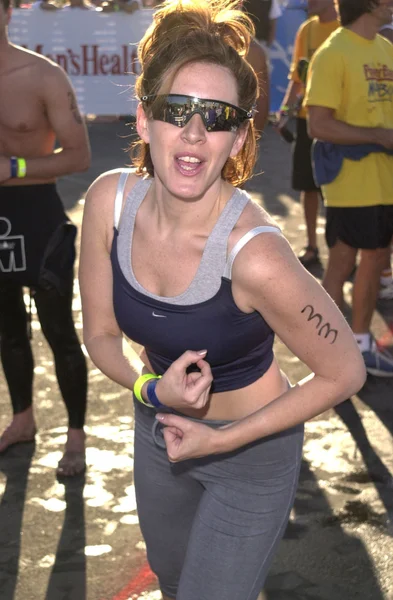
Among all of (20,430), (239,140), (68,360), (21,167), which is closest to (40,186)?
(21,167)

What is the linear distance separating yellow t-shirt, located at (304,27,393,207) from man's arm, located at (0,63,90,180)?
159cm

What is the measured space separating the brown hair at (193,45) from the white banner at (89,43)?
12482 mm

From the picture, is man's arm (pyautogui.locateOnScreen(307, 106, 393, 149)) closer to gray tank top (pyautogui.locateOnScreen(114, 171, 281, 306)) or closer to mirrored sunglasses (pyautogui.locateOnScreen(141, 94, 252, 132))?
gray tank top (pyautogui.locateOnScreen(114, 171, 281, 306))

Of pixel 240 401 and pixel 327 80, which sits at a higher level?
pixel 240 401

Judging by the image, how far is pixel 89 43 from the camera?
15219 millimetres

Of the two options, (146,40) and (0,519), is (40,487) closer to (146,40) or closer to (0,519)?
(0,519)

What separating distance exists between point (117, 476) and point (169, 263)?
2.26 m

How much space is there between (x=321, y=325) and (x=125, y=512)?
86.2 inches

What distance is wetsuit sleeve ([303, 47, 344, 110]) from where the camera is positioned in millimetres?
5750

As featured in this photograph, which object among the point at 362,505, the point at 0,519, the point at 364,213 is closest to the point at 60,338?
the point at 0,519

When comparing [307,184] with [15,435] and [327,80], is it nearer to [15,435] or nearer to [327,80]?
[327,80]

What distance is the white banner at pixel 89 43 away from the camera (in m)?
15.1

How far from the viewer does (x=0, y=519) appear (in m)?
4.52

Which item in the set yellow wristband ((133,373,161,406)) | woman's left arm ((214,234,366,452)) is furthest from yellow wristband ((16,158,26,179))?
woman's left arm ((214,234,366,452))
